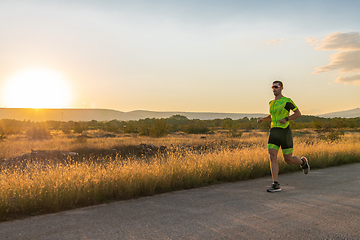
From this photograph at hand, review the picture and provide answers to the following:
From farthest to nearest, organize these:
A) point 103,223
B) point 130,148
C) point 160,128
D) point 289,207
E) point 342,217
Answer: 1. point 160,128
2. point 130,148
3. point 289,207
4. point 342,217
5. point 103,223

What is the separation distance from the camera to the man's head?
630 centimetres

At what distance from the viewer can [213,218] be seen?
4.37 metres

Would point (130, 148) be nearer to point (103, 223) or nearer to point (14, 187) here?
point (14, 187)

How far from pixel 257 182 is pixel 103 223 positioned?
14.8 feet

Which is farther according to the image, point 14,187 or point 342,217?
point 14,187

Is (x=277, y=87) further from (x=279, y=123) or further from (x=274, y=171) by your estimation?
(x=274, y=171)

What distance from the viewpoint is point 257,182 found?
24.2ft

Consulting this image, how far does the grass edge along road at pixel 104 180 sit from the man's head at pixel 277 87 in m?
2.58

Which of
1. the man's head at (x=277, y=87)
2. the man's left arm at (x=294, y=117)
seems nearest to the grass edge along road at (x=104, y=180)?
the man's left arm at (x=294, y=117)

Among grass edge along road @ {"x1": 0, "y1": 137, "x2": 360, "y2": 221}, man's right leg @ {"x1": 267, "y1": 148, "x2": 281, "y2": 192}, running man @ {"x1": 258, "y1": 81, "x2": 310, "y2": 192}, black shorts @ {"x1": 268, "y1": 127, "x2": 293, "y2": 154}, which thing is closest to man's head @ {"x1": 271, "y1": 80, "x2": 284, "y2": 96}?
running man @ {"x1": 258, "y1": 81, "x2": 310, "y2": 192}

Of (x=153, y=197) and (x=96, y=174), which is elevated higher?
(x=96, y=174)

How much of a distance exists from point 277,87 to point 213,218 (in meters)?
3.39

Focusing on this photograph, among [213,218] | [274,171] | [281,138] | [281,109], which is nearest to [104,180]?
[213,218]

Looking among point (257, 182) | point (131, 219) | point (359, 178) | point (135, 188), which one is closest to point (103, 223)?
point (131, 219)
